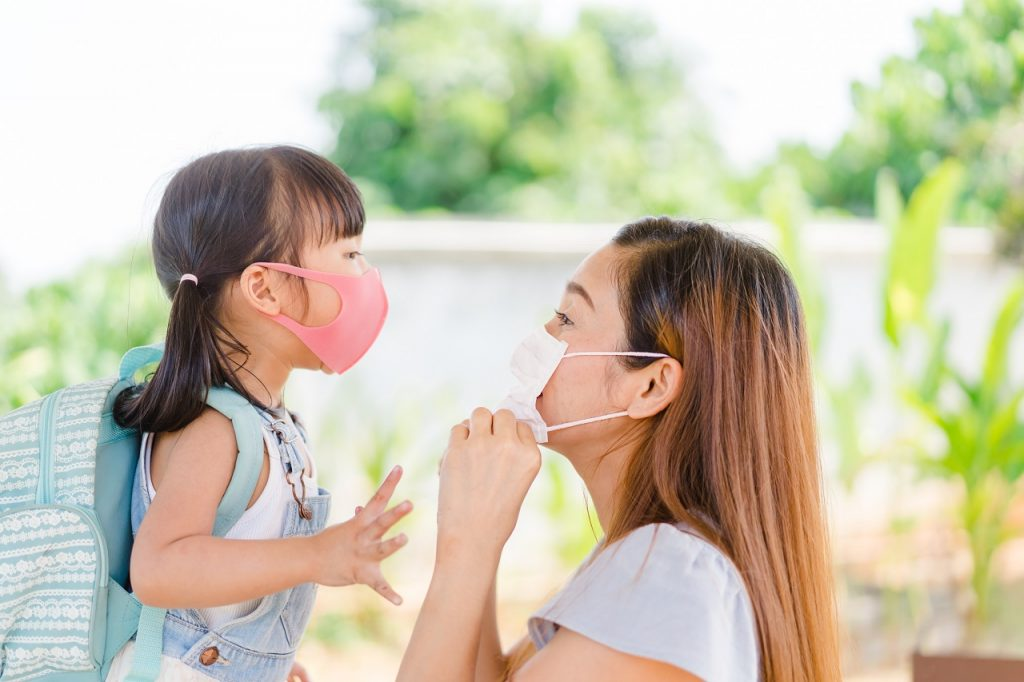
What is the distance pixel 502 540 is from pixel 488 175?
25.6ft

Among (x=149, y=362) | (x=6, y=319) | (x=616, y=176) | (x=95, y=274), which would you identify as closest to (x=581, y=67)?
(x=616, y=176)

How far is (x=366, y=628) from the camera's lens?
4.64 metres

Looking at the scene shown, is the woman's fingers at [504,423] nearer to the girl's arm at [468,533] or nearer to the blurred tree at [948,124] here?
the girl's arm at [468,533]

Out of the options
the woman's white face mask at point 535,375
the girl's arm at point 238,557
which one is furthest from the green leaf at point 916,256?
the girl's arm at point 238,557

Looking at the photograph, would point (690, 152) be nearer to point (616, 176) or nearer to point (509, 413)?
point (616, 176)

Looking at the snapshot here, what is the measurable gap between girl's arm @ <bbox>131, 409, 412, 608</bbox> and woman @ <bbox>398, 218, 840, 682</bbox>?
122 millimetres

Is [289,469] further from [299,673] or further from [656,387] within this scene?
[656,387]

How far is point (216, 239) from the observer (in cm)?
141

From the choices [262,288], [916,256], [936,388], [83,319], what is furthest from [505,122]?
[262,288]

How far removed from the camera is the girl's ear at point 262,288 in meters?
1.40

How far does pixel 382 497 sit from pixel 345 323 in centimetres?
33

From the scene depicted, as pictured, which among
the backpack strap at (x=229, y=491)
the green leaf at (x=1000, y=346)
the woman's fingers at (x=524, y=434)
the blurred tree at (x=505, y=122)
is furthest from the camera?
the blurred tree at (x=505, y=122)

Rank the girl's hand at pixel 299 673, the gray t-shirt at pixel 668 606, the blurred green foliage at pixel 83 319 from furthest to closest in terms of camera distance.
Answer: the blurred green foliage at pixel 83 319 < the girl's hand at pixel 299 673 < the gray t-shirt at pixel 668 606

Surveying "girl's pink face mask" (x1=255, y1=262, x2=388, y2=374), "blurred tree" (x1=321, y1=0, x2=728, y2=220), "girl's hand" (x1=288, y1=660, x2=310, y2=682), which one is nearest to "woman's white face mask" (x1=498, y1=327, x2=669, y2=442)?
"girl's pink face mask" (x1=255, y1=262, x2=388, y2=374)
